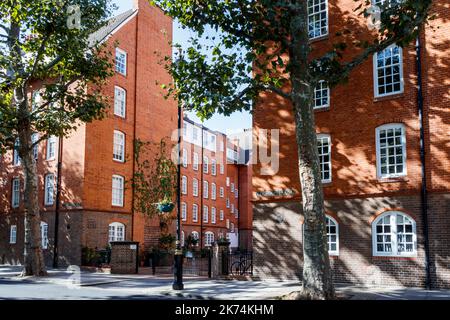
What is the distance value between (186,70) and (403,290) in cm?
1029

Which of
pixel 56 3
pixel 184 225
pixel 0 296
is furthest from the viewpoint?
pixel 184 225

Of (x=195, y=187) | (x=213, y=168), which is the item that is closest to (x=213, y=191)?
(x=213, y=168)

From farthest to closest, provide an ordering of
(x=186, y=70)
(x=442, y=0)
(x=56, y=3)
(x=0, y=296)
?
(x=56, y=3) < (x=442, y=0) < (x=186, y=70) < (x=0, y=296)

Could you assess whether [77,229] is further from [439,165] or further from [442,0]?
[442,0]

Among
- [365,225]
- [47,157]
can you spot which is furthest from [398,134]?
[47,157]

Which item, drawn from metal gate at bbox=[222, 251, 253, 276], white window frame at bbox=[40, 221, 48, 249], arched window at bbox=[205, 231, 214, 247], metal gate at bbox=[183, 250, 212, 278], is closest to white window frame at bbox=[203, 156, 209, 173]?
arched window at bbox=[205, 231, 214, 247]

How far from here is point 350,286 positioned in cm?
1672

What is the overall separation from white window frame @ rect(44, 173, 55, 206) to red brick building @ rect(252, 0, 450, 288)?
14.5m

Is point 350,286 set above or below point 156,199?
below

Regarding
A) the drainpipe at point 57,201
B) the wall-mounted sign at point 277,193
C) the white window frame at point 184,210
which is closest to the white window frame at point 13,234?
the drainpipe at point 57,201

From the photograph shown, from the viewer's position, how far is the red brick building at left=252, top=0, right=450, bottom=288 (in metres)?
16.1

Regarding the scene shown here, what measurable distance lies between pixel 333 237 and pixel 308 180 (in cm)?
613

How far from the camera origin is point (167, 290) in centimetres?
1513

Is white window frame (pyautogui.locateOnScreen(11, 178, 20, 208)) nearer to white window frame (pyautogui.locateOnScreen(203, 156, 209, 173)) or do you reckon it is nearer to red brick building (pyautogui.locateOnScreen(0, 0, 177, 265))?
red brick building (pyautogui.locateOnScreen(0, 0, 177, 265))
